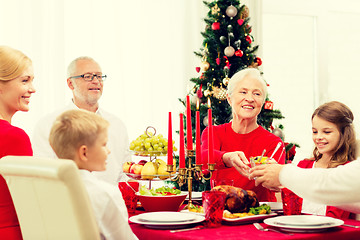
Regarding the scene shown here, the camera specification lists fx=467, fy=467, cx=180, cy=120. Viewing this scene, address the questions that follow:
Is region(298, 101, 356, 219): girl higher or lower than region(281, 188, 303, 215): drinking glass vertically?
higher

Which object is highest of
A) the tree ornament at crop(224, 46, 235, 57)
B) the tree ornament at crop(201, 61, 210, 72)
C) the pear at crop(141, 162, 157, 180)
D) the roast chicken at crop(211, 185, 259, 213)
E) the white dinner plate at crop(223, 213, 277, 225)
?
the tree ornament at crop(224, 46, 235, 57)

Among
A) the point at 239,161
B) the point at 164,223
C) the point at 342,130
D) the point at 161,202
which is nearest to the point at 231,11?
the point at 342,130

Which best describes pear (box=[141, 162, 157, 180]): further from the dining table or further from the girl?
the girl

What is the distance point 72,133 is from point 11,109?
1.98 feet

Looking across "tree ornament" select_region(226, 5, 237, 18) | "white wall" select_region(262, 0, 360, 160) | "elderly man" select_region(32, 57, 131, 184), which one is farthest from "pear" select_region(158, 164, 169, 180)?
"white wall" select_region(262, 0, 360, 160)

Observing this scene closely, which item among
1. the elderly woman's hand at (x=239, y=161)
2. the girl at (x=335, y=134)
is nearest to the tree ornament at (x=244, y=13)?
the girl at (x=335, y=134)

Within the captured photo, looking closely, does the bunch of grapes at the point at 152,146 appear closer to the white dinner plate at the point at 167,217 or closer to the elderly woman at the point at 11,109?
the white dinner plate at the point at 167,217

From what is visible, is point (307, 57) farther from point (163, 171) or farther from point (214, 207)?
point (214, 207)

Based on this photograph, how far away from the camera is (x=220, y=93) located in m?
4.31

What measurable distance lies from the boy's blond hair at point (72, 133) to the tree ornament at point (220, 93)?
2.71 m

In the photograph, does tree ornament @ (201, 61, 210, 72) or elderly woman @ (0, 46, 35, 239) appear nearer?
elderly woman @ (0, 46, 35, 239)

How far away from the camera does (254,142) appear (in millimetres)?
2926

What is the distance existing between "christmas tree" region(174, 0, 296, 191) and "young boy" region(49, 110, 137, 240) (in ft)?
8.69

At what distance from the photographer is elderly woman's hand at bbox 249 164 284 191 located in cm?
201
